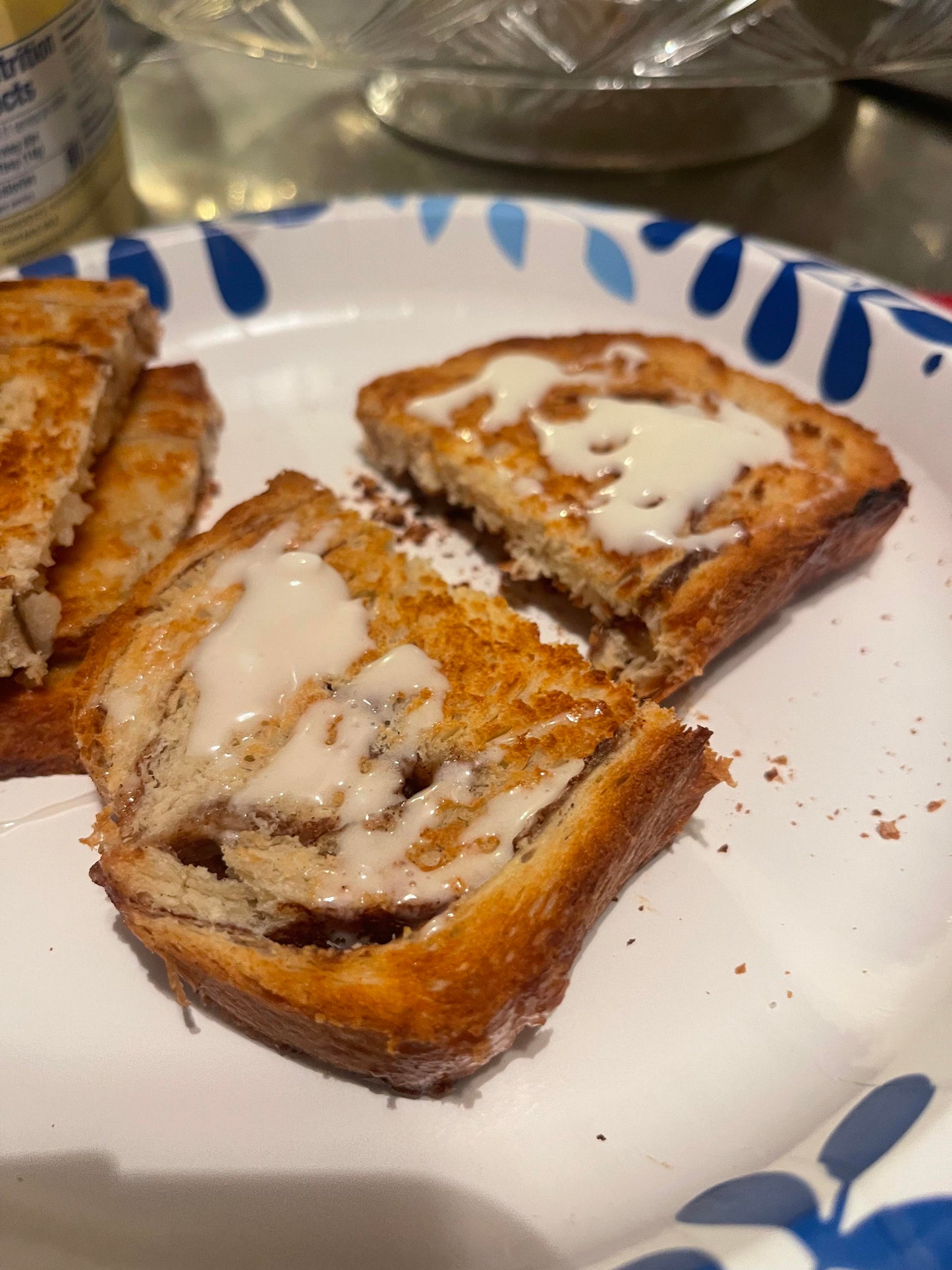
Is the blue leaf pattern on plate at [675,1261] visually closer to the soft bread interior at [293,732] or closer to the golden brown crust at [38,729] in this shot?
the soft bread interior at [293,732]

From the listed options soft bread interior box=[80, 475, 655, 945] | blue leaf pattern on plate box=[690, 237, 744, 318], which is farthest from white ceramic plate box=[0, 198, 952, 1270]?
blue leaf pattern on plate box=[690, 237, 744, 318]

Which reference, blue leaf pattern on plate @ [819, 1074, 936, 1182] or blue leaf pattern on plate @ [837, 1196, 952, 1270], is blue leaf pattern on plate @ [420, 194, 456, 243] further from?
blue leaf pattern on plate @ [837, 1196, 952, 1270]

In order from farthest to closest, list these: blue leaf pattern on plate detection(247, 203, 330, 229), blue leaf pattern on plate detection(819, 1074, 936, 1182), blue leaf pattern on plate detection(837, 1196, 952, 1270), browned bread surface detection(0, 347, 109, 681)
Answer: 1. blue leaf pattern on plate detection(247, 203, 330, 229)
2. browned bread surface detection(0, 347, 109, 681)
3. blue leaf pattern on plate detection(819, 1074, 936, 1182)
4. blue leaf pattern on plate detection(837, 1196, 952, 1270)

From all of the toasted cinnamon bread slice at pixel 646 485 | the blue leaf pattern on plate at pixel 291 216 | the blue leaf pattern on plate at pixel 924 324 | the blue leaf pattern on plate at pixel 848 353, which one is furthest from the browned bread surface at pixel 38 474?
the blue leaf pattern on plate at pixel 924 324

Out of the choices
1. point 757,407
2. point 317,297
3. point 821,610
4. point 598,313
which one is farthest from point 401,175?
point 821,610

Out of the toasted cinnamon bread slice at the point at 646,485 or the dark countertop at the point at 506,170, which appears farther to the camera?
the dark countertop at the point at 506,170

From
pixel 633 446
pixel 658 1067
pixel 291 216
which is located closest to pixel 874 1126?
pixel 658 1067
